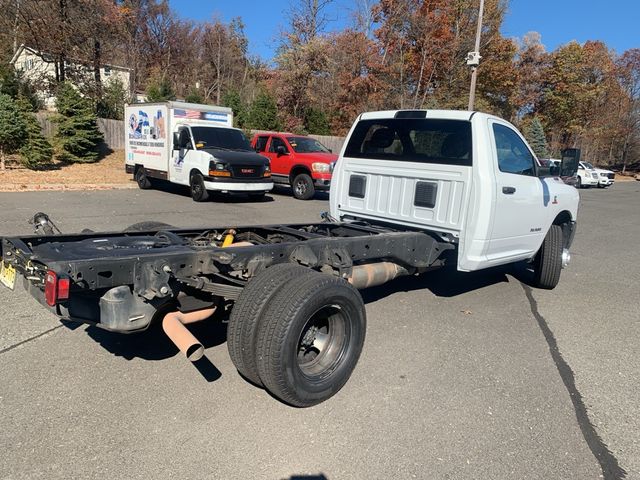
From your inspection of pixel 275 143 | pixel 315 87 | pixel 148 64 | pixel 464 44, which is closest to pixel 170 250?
pixel 275 143

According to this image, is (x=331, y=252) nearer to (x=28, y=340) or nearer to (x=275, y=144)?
(x=28, y=340)

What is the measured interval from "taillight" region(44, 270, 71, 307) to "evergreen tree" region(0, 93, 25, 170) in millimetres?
16732

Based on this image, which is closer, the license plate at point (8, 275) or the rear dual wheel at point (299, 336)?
the rear dual wheel at point (299, 336)

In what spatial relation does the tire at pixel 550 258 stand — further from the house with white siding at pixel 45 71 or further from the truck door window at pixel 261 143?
the house with white siding at pixel 45 71

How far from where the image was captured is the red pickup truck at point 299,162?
15414 mm

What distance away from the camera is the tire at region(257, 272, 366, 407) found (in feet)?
9.95

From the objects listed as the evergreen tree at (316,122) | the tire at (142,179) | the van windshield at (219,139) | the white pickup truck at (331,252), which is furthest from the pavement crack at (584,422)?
the evergreen tree at (316,122)

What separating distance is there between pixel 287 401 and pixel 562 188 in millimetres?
4988

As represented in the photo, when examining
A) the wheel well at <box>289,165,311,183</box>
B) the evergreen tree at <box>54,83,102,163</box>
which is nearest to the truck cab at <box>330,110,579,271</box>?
the wheel well at <box>289,165,311,183</box>

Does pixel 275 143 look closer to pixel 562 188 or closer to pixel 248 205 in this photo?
pixel 248 205

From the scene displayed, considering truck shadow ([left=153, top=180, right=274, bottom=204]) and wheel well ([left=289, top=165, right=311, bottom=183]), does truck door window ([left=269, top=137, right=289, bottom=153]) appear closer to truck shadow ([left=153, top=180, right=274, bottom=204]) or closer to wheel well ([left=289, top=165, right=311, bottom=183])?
wheel well ([left=289, top=165, right=311, bottom=183])

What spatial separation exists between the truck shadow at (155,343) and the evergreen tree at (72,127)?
716 inches

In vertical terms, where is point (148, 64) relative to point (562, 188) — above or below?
above

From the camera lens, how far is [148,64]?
45.2 metres
